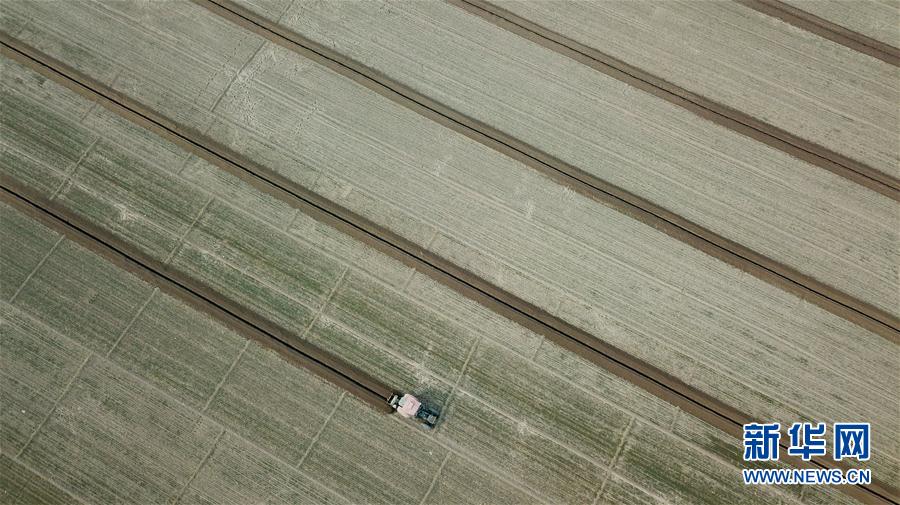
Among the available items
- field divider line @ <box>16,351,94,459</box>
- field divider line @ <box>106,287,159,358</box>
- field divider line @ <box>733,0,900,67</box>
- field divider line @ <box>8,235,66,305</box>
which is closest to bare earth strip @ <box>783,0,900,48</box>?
field divider line @ <box>733,0,900,67</box>

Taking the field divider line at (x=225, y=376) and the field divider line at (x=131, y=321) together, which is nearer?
the field divider line at (x=225, y=376)

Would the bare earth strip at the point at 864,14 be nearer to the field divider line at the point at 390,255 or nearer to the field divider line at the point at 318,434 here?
the field divider line at the point at 390,255

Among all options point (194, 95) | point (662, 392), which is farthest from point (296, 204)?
point (662, 392)

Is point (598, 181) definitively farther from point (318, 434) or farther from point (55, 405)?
point (55, 405)

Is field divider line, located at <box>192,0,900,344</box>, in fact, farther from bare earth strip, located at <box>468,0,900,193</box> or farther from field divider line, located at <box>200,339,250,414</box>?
field divider line, located at <box>200,339,250,414</box>

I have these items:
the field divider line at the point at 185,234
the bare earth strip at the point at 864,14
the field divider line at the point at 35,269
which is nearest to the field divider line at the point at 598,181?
the bare earth strip at the point at 864,14

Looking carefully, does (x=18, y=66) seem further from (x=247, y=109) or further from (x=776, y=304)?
(x=776, y=304)

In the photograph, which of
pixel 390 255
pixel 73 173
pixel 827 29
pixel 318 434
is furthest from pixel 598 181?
pixel 73 173
